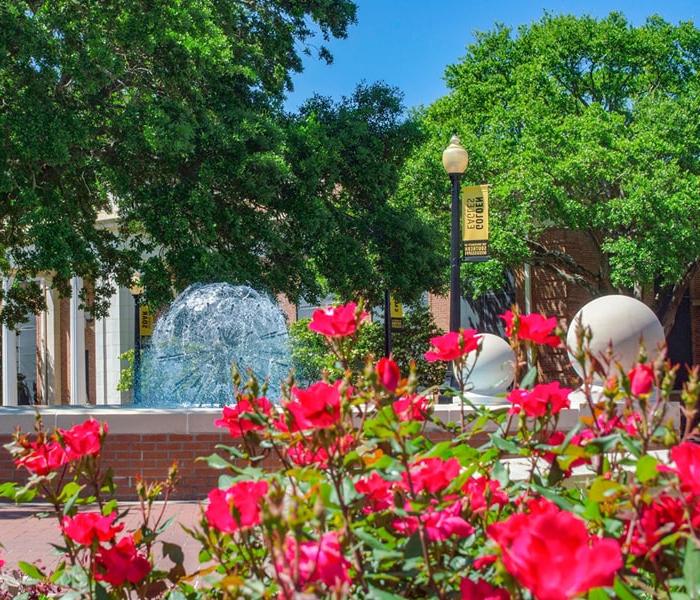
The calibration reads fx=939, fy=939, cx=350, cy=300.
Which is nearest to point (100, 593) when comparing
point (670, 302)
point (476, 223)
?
point (476, 223)

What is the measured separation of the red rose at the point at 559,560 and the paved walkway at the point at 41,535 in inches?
205

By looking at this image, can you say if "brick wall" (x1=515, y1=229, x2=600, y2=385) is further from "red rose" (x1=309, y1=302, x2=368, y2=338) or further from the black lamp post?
"red rose" (x1=309, y1=302, x2=368, y2=338)

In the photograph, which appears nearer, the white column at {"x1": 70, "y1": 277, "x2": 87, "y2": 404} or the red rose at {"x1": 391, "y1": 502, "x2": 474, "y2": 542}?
the red rose at {"x1": 391, "y1": 502, "x2": 474, "y2": 542}

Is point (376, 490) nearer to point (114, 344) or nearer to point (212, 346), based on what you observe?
point (212, 346)

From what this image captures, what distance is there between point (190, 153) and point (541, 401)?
605 inches

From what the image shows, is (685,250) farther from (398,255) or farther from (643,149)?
(398,255)

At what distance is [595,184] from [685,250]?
9.35 feet

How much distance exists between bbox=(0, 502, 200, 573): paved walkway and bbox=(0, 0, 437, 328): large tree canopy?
23.1ft

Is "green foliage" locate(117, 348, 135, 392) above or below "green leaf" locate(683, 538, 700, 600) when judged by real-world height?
below

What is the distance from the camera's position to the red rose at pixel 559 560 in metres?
1.31

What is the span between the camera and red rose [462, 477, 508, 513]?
2391 mm

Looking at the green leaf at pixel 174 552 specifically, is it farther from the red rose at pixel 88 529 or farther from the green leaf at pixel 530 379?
the green leaf at pixel 530 379

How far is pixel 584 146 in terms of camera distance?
2397cm

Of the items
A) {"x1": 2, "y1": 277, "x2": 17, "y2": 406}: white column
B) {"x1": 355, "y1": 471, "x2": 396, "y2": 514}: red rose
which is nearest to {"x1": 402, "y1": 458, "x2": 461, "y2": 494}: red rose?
{"x1": 355, "y1": 471, "x2": 396, "y2": 514}: red rose
